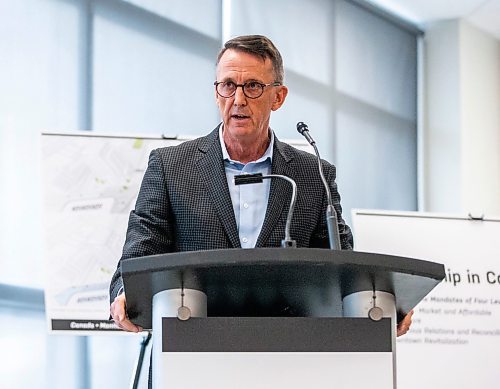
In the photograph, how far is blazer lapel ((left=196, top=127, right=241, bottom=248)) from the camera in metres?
2.01

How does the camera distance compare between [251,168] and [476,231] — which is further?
[476,231]

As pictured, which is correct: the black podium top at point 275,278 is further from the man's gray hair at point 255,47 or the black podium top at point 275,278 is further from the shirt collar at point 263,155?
the man's gray hair at point 255,47

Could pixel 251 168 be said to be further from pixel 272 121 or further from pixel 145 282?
pixel 272 121

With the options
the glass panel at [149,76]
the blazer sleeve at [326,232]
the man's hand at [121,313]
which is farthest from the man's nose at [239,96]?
the glass panel at [149,76]

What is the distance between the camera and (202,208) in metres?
2.03

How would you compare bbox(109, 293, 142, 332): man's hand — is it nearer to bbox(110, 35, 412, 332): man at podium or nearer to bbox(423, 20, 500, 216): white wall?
bbox(110, 35, 412, 332): man at podium

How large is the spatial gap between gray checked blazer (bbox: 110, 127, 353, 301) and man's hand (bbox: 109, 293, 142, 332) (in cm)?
16

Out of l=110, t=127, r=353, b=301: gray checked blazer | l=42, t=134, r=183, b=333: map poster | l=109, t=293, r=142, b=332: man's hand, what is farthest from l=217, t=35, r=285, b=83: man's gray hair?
l=42, t=134, r=183, b=333: map poster

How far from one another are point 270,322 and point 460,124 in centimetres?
528

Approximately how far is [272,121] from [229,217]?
3.28 meters

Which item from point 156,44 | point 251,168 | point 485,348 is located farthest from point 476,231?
point 251,168

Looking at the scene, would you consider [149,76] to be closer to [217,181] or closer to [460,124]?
[217,181]

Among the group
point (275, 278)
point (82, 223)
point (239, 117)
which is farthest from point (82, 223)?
point (275, 278)

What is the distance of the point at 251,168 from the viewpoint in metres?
2.24
